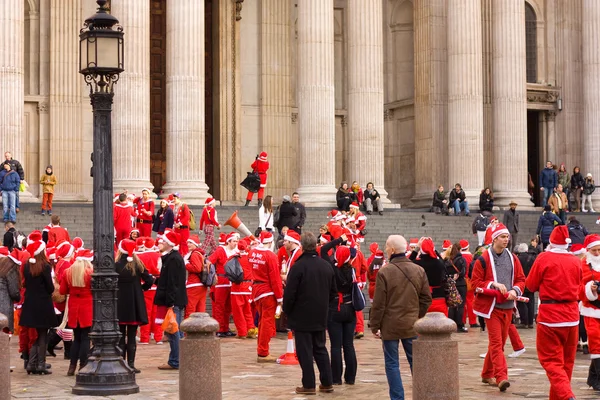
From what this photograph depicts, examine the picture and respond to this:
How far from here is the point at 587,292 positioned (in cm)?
1564

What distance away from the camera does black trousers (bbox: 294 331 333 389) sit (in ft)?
51.6

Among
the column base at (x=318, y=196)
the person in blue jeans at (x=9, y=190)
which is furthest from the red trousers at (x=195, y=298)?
the column base at (x=318, y=196)

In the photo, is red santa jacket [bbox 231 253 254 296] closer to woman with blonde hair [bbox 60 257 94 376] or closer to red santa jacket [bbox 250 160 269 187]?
woman with blonde hair [bbox 60 257 94 376]

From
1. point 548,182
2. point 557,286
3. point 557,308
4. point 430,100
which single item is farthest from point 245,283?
point 430,100

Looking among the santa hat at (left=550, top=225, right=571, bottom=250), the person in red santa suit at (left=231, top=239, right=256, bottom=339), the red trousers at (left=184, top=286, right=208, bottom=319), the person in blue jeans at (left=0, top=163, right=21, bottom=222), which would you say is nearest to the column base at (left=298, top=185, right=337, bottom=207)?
the person in blue jeans at (left=0, top=163, right=21, bottom=222)

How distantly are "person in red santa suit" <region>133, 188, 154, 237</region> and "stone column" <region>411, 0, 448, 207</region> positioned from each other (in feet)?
49.6

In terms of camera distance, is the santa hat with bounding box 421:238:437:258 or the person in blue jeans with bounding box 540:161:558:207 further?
the person in blue jeans with bounding box 540:161:558:207

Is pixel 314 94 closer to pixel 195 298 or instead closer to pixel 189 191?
pixel 189 191

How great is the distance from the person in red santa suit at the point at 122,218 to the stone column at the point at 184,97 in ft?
22.1

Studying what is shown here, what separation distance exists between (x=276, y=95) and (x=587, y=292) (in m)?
29.5

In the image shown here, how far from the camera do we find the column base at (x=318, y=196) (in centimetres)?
3744

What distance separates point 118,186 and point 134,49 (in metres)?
3.85

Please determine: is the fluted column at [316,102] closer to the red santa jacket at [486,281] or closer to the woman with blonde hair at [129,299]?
the woman with blonde hair at [129,299]

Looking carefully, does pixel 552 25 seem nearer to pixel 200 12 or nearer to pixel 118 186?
pixel 200 12
